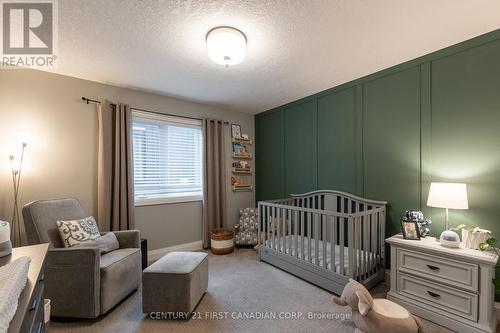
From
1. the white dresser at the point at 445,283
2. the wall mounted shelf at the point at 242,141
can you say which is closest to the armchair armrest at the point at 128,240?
the wall mounted shelf at the point at 242,141

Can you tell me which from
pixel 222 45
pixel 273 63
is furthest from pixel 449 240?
pixel 222 45

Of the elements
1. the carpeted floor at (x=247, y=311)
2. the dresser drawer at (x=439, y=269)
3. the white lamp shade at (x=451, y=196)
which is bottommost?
the carpeted floor at (x=247, y=311)

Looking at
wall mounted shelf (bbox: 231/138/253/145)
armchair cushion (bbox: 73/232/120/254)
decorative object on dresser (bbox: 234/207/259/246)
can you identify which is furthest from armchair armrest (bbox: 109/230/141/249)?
wall mounted shelf (bbox: 231/138/253/145)

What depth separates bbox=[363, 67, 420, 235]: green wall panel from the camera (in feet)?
7.77

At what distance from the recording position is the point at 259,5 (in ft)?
5.12

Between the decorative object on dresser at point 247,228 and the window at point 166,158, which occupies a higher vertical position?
the window at point 166,158

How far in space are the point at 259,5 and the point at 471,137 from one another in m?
2.11

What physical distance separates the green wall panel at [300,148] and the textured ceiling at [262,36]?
705 mm

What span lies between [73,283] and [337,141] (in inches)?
124

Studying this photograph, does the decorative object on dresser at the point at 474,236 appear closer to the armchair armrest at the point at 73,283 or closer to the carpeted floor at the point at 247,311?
the carpeted floor at the point at 247,311

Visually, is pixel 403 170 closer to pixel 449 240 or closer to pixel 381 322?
pixel 449 240

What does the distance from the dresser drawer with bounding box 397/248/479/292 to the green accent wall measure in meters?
0.43

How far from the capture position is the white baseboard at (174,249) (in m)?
3.25

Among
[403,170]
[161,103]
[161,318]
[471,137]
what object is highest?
[161,103]
